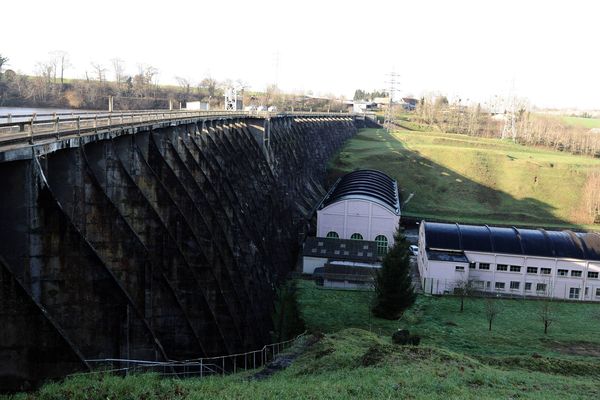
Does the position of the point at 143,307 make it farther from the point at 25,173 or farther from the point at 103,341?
the point at 25,173

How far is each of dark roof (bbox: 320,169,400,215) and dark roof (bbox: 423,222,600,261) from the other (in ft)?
25.7

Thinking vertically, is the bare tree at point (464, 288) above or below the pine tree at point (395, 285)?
below

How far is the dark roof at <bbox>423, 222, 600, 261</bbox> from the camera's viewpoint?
42812mm

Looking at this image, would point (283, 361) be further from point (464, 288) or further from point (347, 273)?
point (464, 288)

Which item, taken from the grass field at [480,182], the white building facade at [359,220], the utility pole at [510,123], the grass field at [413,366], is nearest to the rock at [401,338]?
the grass field at [413,366]

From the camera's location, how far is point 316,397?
44.1ft

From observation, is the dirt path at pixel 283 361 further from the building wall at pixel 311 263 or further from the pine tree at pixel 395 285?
the building wall at pixel 311 263

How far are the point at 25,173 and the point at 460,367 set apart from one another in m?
14.0

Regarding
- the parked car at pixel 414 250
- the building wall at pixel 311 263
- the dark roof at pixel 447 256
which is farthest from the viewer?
the parked car at pixel 414 250

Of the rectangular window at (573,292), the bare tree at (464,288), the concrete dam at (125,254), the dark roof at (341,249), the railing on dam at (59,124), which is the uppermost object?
the railing on dam at (59,124)

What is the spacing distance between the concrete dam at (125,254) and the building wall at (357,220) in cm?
1480

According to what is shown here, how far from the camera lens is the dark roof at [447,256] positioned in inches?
1633

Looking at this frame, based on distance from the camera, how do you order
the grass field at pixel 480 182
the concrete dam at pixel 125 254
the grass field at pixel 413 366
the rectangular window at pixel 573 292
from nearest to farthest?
the concrete dam at pixel 125 254, the grass field at pixel 413 366, the rectangular window at pixel 573 292, the grass field at pixel 480 182

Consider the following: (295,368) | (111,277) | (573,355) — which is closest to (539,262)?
(573,355)
